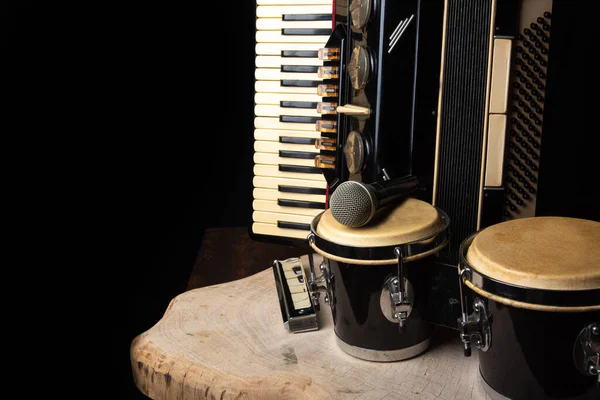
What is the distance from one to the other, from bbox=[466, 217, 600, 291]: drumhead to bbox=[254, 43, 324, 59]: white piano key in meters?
1.05

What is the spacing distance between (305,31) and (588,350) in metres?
1.46

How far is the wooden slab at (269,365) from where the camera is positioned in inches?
60.1

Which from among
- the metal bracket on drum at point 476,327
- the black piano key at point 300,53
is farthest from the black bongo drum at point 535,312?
the black piano key at point 300,53

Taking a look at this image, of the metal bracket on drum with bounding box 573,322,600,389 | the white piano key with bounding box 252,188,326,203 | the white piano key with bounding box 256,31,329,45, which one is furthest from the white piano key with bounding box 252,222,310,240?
the metal bracket on drum with bounding box 573,322,600,389

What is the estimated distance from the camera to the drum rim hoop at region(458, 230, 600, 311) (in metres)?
1.22

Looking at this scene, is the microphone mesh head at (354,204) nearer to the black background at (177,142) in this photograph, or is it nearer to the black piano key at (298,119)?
the black piano key at (298,119)

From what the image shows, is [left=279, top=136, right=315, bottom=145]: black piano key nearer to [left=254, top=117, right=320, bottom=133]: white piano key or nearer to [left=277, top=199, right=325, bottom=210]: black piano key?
[left=254, top=117, right=320, bottom=133]: white piano key

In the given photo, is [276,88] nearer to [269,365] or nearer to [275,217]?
[275,217]

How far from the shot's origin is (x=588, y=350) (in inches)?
49.1

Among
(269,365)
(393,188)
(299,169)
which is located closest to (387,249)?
(393,188)

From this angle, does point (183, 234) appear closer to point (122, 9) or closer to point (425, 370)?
point (122, 9)

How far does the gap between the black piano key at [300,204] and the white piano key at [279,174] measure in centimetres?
9

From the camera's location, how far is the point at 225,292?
209 cm

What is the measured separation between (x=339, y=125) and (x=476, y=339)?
99 cm
